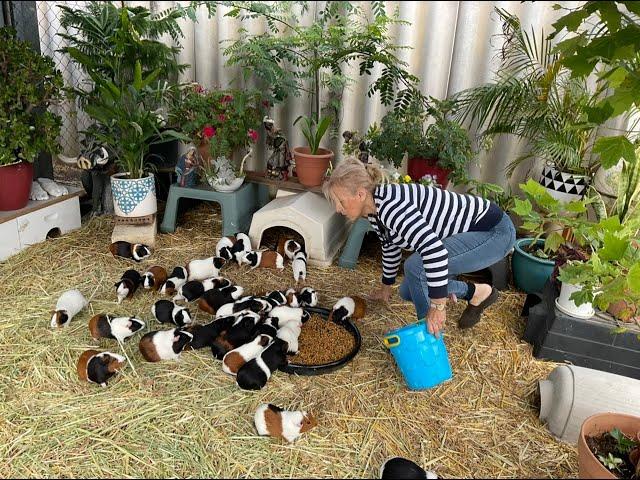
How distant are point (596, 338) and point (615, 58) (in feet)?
6.84

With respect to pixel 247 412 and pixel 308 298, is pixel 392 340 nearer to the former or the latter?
pixel 247 412

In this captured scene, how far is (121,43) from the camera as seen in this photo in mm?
4055

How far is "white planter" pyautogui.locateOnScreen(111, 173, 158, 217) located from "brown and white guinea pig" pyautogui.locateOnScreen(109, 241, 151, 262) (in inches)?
12.2

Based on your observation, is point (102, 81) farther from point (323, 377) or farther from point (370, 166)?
point (323, 377)

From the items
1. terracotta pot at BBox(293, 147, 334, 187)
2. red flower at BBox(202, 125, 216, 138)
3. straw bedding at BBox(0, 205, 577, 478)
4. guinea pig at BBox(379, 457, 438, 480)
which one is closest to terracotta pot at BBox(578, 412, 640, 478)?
straw bedding at BBox(0, 205, 577, 478)

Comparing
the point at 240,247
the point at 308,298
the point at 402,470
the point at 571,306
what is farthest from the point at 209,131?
the point at 402,470

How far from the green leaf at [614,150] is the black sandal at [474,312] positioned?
6.42 feet

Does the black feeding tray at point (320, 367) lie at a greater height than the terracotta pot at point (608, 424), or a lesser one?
lesser

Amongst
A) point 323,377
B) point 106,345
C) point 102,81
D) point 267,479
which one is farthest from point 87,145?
point 267,479

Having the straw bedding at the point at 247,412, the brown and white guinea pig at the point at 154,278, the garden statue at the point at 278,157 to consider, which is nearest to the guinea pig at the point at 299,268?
the straw bedding at the point at 247,412

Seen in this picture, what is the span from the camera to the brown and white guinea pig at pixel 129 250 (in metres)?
3.84

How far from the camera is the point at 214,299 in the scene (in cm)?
313

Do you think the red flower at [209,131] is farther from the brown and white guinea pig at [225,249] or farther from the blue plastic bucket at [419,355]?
the blue plastic bucket at [419,355]

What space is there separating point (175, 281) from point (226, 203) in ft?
3.32
